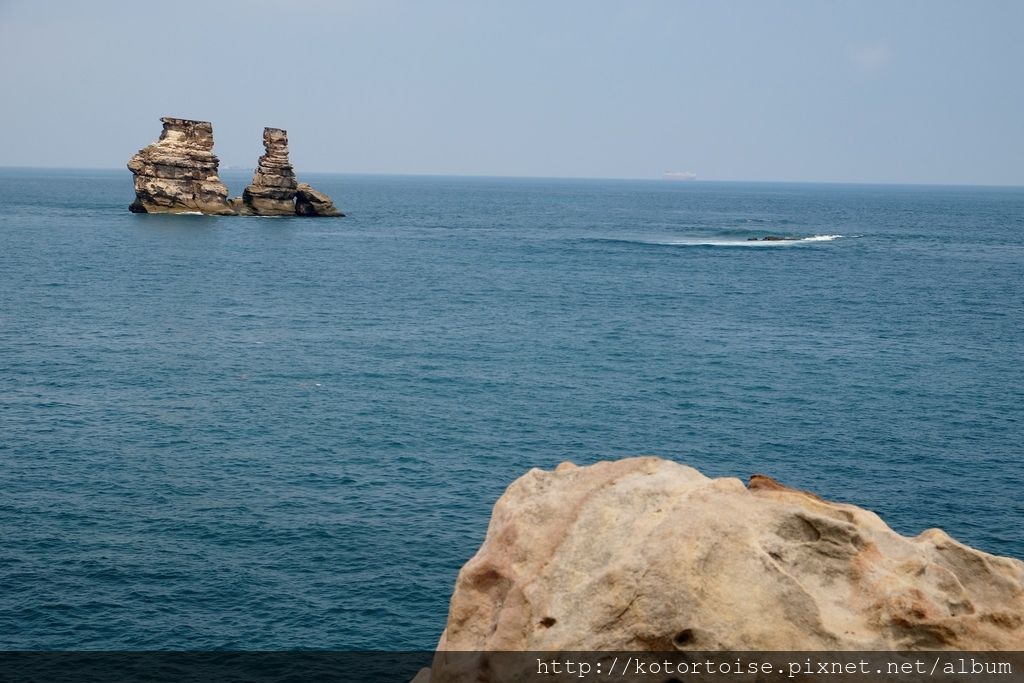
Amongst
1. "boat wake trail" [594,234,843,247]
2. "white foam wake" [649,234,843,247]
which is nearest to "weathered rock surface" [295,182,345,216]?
"boat wake trail" [594,234,843,247]

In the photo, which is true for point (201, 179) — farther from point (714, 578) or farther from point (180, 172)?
point (714, 578)

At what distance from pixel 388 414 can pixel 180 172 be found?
120114 millimetres

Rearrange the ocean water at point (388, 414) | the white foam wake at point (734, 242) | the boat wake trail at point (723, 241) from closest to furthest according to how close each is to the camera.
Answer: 1. the ocean water at point (388, 414)
2. the white foam wake at point (734, 242)
3. the boat wake trail at point (723, 241)

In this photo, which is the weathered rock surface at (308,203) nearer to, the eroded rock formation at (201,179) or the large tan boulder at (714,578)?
the eroded rock formation at (201,179)

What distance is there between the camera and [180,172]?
6476 inches

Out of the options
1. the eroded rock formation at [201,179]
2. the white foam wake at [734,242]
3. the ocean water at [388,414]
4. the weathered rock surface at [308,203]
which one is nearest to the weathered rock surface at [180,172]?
the eroded rock formation at [201,179]

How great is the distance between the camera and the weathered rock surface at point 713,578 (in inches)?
541

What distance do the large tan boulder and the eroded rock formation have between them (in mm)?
155618

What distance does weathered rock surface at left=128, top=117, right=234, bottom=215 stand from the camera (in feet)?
523

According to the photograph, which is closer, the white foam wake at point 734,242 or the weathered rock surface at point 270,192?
the white foam wake at point 734,242

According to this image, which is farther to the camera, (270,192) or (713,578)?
(270,192)

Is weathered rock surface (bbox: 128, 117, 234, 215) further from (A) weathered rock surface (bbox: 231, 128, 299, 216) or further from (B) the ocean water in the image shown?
(B) the ocean water

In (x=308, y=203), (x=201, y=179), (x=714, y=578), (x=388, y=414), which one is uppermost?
(x=201, y=179)

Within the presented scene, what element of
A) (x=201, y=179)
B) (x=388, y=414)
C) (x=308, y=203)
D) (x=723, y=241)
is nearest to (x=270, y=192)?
(x=308, y=203)
